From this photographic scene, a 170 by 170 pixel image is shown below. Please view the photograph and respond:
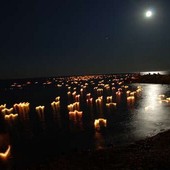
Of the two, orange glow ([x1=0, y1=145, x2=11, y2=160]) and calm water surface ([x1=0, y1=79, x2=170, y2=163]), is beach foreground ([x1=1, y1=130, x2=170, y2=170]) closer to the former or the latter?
calm water surface ([x1=0, y1=79, x2=170, y2=163])

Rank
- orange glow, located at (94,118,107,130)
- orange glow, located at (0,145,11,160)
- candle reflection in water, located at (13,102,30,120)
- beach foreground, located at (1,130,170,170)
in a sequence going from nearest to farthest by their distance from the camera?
beach foreground, located at (1,130,170,170)
orange glow, located at (0,145,11,160)
orange glow, located at (94,118,107,130)
candle reflection in water, located at (13,102,30,120)

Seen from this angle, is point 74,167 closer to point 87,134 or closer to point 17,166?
point 17,166

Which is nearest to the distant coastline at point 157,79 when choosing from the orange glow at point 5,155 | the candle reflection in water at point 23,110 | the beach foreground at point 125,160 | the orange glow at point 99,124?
the candle reflection in water at point 23,110

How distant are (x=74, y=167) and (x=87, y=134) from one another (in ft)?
38.9

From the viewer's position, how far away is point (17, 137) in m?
27.8

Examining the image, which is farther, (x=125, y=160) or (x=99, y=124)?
(x=99, y=124)

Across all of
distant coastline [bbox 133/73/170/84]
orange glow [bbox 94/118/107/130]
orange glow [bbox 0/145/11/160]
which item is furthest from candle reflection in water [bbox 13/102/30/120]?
distant coastline [bbox 133/73/170/84]

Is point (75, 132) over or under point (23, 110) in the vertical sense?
over

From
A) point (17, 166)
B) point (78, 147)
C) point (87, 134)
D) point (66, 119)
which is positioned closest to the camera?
point (17, 166)

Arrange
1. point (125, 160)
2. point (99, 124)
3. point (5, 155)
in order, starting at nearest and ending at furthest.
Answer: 1. point (125, 160)
2. point (5, 155)
3. point (99, 124)

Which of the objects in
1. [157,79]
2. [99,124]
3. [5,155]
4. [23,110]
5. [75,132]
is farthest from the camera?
[157,79]

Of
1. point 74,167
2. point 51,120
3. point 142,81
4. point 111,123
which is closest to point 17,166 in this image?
point 74,167

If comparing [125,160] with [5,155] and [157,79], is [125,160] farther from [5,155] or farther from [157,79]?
[157,79]

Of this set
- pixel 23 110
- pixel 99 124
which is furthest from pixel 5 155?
pixel 23 110
